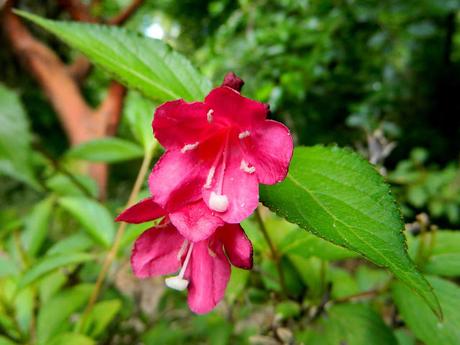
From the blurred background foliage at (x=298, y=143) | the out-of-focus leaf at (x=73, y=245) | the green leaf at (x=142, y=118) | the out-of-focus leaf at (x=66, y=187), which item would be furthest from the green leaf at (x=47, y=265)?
the out-of-focus leaf at (x=66, y=187)

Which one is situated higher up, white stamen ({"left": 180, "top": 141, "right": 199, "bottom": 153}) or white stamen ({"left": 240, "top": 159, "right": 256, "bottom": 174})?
white stamen ({"left": 180, "top": 141, "right": 199, "bottom": 153})

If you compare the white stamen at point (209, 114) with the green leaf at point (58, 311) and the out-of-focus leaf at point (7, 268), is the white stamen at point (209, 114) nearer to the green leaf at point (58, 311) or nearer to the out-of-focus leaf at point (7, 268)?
the green leaf at point (58, 311)

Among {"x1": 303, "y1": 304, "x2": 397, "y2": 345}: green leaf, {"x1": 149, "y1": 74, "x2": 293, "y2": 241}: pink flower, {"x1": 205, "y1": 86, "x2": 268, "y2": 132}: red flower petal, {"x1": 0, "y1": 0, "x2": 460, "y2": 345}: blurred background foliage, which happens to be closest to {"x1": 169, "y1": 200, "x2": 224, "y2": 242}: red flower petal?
{"x1": 149, "y1": 74, "x2": 293, "y2": 241}: pink flower

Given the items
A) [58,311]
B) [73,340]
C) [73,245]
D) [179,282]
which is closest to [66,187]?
[73,245]

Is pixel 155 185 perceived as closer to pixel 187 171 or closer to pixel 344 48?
pixel 187 171

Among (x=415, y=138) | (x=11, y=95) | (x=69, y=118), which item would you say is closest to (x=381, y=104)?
(x=415, y=138)

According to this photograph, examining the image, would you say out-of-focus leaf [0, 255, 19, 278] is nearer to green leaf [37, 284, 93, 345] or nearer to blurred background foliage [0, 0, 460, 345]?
blurred background foliage [0, 0, 460, 345]

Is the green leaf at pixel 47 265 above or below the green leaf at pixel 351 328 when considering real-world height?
above

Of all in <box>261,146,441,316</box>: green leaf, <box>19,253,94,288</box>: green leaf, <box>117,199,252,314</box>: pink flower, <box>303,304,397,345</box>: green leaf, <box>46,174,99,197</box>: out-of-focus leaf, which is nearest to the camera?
<box>261,146,441,316</box>: green leaf
